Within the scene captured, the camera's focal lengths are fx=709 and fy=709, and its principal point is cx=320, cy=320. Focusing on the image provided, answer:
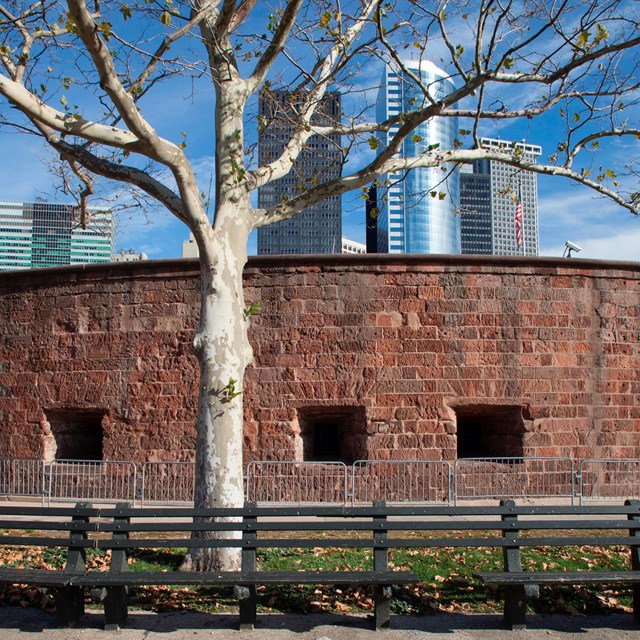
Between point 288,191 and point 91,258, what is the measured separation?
141 feet

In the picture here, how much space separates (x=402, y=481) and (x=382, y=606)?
21.1 ft

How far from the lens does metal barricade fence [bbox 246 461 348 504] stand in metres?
11.7

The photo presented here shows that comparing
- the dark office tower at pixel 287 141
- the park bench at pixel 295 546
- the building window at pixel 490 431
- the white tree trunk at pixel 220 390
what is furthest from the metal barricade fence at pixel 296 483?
the park bench at pixel 295 546

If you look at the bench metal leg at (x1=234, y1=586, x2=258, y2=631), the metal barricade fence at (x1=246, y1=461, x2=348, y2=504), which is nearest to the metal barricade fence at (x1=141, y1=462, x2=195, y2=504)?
the metal barricade fence at (x1=246, y1=461, x2=348, y2=504)

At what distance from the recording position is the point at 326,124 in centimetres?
1106

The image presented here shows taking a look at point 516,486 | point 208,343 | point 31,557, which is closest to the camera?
point 208,343

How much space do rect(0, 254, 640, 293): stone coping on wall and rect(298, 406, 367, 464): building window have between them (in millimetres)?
2492

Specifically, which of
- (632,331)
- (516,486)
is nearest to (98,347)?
(516,486)

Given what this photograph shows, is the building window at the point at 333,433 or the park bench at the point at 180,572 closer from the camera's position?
the park bench at the point at 180,572

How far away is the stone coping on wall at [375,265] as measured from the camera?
12109mm

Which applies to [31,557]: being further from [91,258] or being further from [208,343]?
[91,258]

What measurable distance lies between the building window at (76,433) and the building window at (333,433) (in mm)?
3669

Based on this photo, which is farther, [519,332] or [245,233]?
[519,332]

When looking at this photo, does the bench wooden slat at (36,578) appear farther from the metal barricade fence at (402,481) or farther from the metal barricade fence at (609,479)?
the metal barricade fence at (609,479)
